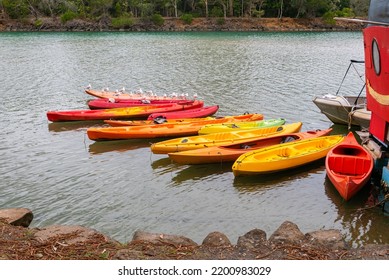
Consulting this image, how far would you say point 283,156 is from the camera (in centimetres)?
1414

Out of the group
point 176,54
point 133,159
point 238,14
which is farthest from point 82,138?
point 238,14

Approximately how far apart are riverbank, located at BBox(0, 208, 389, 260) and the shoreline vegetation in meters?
72.4

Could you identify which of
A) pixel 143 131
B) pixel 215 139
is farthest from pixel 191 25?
pixel 215 139

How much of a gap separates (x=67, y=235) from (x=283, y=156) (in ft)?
26.1

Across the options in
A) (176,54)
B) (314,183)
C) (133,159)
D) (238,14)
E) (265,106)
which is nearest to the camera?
(314,183)

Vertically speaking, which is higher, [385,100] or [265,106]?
[385,100]

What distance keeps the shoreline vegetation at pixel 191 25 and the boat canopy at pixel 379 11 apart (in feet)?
221

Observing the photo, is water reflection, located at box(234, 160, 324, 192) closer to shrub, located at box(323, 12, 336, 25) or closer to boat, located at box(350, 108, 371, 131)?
boat, located at box(350, 108, 371, 131)

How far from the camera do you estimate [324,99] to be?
19219 millimetres

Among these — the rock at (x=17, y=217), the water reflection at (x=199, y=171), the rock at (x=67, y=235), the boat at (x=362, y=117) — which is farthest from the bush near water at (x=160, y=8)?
the rock at (x=67, y=235)

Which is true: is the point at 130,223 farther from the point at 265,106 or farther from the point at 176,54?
the point at 176,54

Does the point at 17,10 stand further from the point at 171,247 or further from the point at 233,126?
the point at 171,247

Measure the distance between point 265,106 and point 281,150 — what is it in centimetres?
926

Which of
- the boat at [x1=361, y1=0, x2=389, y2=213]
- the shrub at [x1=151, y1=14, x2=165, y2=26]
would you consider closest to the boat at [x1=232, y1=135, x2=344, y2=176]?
the boat at [x1=361, y1=0, x2=389, y2=213]
